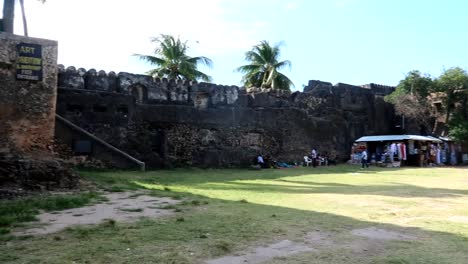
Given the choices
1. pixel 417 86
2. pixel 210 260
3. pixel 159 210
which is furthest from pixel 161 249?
pixel 417 86

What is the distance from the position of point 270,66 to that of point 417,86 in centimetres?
1148

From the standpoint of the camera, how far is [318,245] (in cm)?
468

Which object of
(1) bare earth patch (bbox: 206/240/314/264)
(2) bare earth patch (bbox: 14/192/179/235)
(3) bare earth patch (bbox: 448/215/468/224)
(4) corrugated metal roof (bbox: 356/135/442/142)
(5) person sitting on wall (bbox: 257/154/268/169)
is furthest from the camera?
(4) corrugated metal roof (bbox: 356/135/442/142)

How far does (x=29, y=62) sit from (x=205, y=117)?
981 cm

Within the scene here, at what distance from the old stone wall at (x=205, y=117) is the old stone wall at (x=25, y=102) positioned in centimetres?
507

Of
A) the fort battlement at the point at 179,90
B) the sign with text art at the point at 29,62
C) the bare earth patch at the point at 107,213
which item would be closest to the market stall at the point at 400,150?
the fort battlement at the point at 179,90

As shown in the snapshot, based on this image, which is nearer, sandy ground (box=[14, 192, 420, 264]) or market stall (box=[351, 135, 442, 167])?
sandy ground (box=[14, 192, 420, 264])

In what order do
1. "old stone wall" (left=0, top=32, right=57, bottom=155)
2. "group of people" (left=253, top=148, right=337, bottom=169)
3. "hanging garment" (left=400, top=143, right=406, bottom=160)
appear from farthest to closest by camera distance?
"hanging garment" (left=400, top=143, right=406, bottom=160)
"group of people" (left=253, top=148, right=337, bottom=169)
"old stone wall" (left=0, top=32, right=57, bottom=155)

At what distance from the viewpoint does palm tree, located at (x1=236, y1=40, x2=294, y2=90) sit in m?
33.0

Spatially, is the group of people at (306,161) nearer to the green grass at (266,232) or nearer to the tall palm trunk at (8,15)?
the green grass at (266,232)

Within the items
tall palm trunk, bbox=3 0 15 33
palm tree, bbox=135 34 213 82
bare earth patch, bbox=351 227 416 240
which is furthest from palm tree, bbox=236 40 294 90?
bare earth patch, bbox=351 227 416 240

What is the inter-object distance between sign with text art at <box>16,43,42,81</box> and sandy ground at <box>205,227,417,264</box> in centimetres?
842

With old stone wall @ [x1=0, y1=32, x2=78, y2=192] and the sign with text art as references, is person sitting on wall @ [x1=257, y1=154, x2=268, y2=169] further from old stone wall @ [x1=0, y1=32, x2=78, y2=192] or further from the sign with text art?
the sign with text art

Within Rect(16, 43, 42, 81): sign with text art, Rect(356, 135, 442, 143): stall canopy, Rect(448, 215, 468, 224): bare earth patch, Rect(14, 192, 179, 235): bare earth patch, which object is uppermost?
Rect(16, 43, 42, 81): sign with text art
